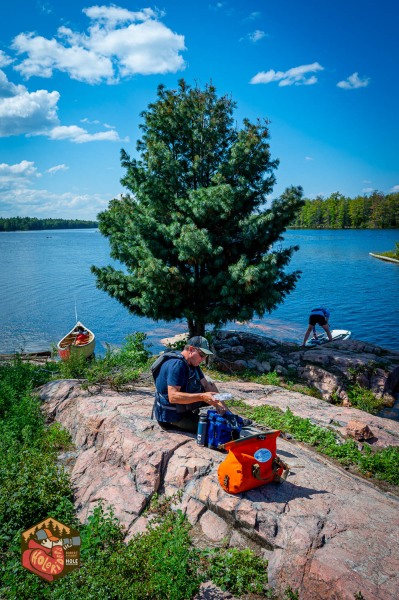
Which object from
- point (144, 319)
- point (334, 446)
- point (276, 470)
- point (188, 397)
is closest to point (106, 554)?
point (188, 397)

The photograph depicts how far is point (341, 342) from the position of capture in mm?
15648

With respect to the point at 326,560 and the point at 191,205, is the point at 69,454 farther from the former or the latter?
the point at 191,205

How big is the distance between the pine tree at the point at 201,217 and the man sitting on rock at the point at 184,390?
6.44 m

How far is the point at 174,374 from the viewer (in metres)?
5.71

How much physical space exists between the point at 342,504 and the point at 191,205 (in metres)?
9.66

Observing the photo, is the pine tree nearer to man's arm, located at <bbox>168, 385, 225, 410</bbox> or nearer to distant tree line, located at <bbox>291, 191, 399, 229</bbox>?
man's arm, located at <bbox>168, 385, 225, 410</bbox>

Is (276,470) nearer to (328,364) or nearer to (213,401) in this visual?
(213,401)

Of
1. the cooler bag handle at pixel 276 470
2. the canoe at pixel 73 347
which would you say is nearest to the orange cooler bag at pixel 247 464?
the cooler bag handle at pixel 276 470

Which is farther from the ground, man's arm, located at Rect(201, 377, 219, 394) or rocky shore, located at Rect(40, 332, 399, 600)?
man's arm, located at Rect(201, 377, 219, 394)

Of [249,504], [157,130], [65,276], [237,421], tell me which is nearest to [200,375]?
[237,421]

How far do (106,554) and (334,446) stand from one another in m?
4.48

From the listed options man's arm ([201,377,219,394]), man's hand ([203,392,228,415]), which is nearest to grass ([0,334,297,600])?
man's hand ([203,392,228,415])

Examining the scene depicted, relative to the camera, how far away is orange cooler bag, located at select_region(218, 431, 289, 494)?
4.74 meters

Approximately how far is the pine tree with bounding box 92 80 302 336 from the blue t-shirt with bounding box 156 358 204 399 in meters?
6.46
